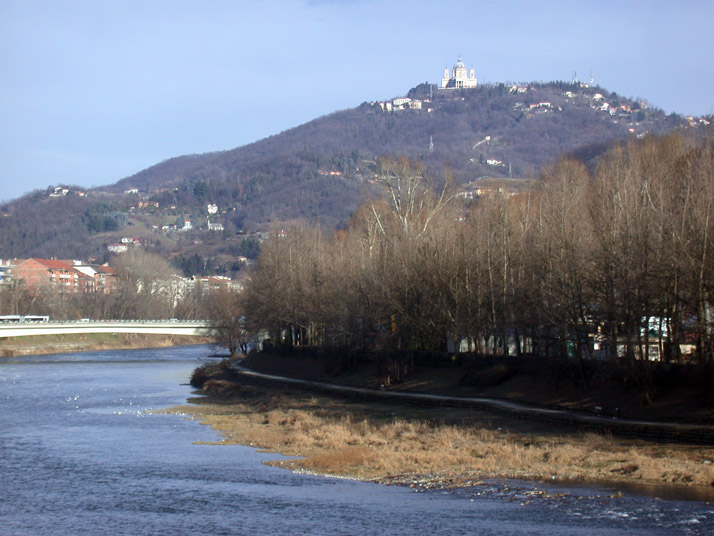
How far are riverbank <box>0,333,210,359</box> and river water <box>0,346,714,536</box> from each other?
225ft

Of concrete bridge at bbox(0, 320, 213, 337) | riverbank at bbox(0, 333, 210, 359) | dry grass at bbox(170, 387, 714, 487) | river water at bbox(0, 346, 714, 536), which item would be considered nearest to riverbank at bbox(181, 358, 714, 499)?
dry grass at bbox(170, 387, 714, 487)

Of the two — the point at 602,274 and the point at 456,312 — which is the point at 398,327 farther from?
the point at 602,274

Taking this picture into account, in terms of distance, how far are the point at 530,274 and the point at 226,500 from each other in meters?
26.0

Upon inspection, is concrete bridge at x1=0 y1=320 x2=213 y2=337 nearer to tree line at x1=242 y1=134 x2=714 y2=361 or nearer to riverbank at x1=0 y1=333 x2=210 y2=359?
riverbank at x1=0 y1=333 x2=210 y2=359

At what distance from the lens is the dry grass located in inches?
1123

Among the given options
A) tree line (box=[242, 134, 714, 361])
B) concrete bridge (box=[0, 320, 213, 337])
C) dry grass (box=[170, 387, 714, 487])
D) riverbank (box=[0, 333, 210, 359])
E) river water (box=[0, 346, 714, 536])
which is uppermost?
tree line (box=[242, 134, 714, 361])

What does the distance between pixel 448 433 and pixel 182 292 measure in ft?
455

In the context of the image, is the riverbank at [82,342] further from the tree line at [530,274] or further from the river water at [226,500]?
the river water at [226,500]

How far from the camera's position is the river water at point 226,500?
2311 cm

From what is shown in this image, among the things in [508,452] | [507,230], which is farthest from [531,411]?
[507,230]

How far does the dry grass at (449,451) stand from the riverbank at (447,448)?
33 millimetres

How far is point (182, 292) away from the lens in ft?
559

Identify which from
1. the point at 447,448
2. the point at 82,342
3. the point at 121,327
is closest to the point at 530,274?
the point at 447,448

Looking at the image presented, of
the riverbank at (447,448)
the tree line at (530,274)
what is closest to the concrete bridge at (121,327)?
the tree line at (530,274)
